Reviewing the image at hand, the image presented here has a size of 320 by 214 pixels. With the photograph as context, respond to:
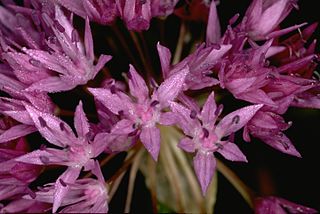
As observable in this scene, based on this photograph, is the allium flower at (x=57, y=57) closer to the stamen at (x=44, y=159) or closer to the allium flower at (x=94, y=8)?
the allium flower at (x=94, y=8)

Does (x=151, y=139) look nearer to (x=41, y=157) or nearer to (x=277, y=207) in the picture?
(x=41, y=157)

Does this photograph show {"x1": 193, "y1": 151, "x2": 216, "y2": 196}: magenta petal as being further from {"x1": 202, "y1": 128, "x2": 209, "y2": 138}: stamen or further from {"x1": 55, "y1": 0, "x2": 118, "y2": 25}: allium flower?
{"x1": 55, "y1": 0, "x2": 118, "y2": 25}: allium flower

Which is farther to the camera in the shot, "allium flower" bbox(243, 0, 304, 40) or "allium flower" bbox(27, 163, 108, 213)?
"allium flower" bbox(243, 0, 304, 40)

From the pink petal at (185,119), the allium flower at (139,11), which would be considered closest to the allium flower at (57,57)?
the allium flower at (139,11)

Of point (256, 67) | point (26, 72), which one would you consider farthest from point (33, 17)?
point (256, 67)

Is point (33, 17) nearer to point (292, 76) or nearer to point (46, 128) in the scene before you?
point (46, 128)

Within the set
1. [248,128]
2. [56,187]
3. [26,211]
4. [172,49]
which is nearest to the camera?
[56,187]

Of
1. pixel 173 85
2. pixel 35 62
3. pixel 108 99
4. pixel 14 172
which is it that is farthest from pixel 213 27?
pixel 14 172

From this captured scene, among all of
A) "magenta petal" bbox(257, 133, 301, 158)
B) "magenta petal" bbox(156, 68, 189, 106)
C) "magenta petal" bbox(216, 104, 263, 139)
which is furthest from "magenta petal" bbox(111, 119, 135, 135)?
"magenta petal" bbox(257, 133, 301, 158)
